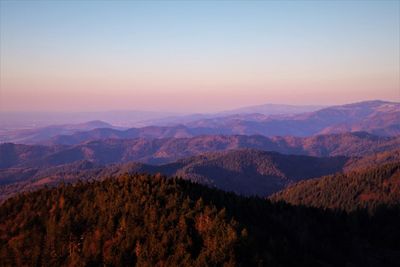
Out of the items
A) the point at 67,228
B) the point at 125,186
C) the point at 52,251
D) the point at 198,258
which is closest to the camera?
the point at 198,258

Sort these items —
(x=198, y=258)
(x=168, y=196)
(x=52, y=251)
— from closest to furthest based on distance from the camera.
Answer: (x=198, y=258)
(x=52, y=251)
(x=168, y=196)

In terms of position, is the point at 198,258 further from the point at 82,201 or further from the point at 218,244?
the point at 82,201

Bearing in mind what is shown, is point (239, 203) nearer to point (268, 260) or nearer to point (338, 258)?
point (338, 258)

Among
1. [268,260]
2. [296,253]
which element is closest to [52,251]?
[268,260]

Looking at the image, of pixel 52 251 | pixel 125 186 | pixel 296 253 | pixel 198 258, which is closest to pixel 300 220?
pixel 296 253

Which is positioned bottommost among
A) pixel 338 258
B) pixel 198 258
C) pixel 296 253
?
pixel 338 258

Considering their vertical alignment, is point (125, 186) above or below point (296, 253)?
above

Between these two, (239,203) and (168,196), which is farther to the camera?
(239,203)
